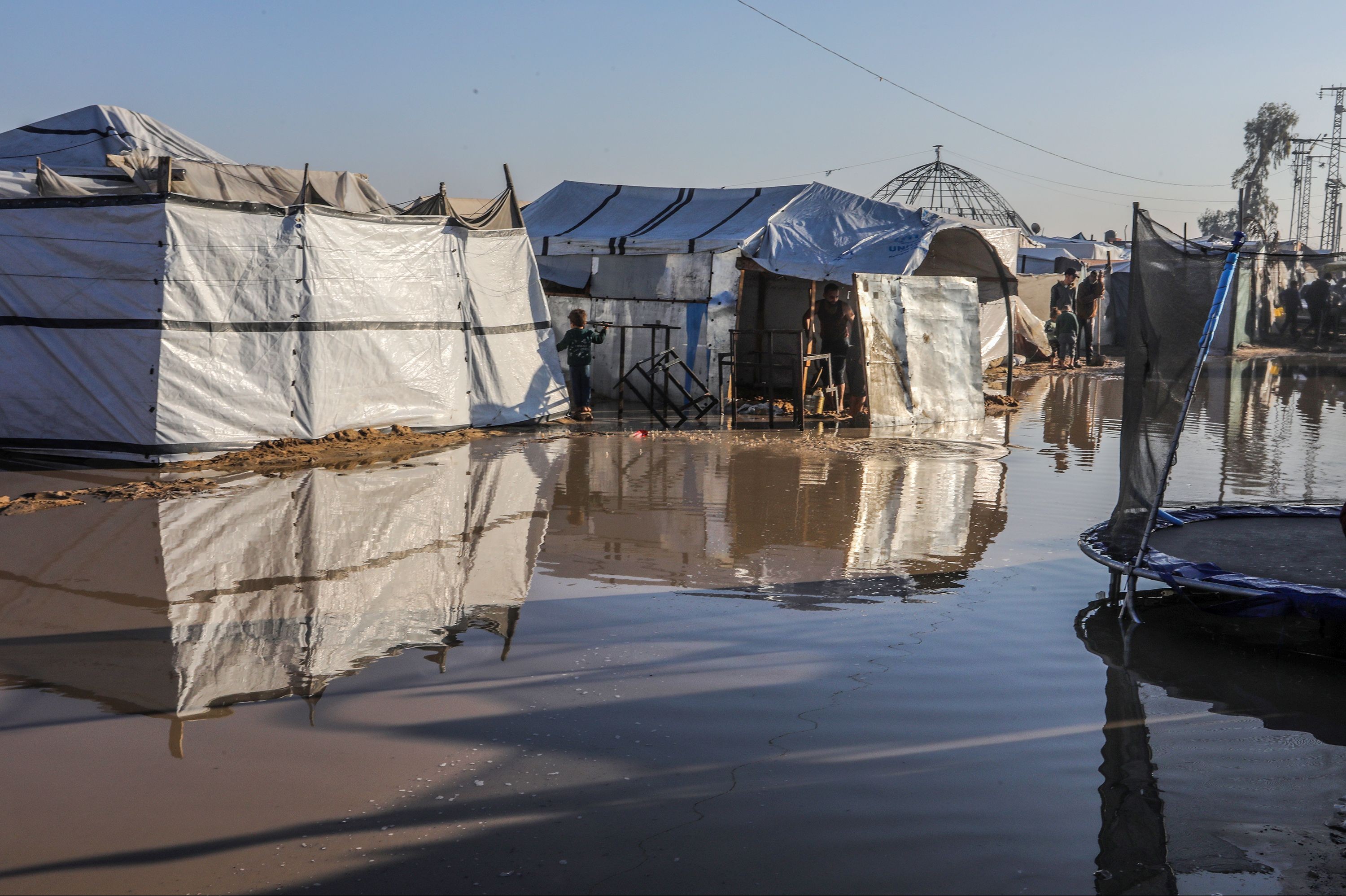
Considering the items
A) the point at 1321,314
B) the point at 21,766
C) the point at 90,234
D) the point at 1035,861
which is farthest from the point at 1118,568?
the point at 1321,314

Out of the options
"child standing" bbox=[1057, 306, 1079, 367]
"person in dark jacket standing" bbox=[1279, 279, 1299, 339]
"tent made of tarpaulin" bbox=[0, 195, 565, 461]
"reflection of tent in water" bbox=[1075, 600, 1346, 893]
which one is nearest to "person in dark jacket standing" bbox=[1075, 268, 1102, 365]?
"child standing" bbox=[1057, 306, 1079, 367]

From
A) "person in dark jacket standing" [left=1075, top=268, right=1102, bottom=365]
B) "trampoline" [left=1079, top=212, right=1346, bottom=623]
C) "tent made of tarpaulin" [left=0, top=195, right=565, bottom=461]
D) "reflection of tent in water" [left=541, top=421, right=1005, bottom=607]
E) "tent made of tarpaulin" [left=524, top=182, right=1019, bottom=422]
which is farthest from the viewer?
"person in dark jacket standing" [left=1075, top=268, right=1102, bottom=365]

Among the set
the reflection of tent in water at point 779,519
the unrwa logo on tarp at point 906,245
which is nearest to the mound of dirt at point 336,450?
the reflection of tent in water at point 779,519

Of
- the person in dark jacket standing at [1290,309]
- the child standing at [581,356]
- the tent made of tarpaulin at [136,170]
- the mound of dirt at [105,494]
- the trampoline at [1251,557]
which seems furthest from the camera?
the person in dark jacket standing at [1290,309]

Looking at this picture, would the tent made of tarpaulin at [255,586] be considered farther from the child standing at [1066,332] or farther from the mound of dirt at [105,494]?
the child standing at [1066,332]

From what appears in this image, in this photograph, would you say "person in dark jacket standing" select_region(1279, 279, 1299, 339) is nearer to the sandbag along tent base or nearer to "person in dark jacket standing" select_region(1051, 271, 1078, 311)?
"person in dark jacket standing" select_region(1051, 271, 1078, 311)

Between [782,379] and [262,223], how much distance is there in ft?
30.7

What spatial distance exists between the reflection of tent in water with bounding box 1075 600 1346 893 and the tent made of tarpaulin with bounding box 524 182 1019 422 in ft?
33.7

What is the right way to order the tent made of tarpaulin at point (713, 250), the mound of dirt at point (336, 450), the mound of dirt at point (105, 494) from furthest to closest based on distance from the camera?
1. the tent made of tarpaulin at point (713, 250)
2. the mound of dirt at point (336, 450)
3. the mound of dirt at point (105, 494)

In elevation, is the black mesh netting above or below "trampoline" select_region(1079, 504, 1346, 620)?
above

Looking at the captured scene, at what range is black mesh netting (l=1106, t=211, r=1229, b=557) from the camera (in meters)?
5.48

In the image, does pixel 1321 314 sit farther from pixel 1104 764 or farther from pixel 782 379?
pixel 1104 764

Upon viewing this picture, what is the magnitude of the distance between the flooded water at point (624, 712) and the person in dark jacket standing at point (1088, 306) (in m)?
Answer: 17.3

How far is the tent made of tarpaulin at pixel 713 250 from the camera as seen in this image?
1535 cm
